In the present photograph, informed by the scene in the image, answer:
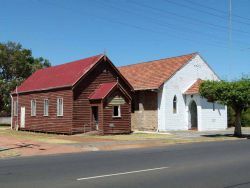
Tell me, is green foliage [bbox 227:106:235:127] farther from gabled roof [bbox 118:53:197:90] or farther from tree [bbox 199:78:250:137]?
tree [bbox 199:78:250:137]

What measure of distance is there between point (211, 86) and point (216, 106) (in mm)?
9587

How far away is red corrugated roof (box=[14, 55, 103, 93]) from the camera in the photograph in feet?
111

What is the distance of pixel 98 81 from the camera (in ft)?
114

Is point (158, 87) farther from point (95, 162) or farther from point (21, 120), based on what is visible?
point (95, 162)

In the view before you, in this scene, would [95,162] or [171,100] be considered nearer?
[95,162]

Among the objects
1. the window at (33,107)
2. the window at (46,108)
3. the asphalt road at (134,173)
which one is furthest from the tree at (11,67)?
the asphalt road at (134,173)

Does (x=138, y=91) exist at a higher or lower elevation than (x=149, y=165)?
higher

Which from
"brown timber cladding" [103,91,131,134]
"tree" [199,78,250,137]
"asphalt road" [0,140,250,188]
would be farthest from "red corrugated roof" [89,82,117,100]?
"asphalt road" [0,140,250,188]

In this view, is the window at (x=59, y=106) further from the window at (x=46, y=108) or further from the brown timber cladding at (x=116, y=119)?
the brown timber cladding at (x=116, y=119)

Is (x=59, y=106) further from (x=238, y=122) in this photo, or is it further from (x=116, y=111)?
(x=238, y=122)

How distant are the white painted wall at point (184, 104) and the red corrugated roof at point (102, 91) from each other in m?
6.07

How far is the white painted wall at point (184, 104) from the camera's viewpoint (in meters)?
38.2

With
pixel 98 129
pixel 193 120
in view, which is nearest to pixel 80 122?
pixel 98 129

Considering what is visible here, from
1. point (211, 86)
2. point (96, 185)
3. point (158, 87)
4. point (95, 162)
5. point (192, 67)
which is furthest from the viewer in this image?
point (192, 67)
